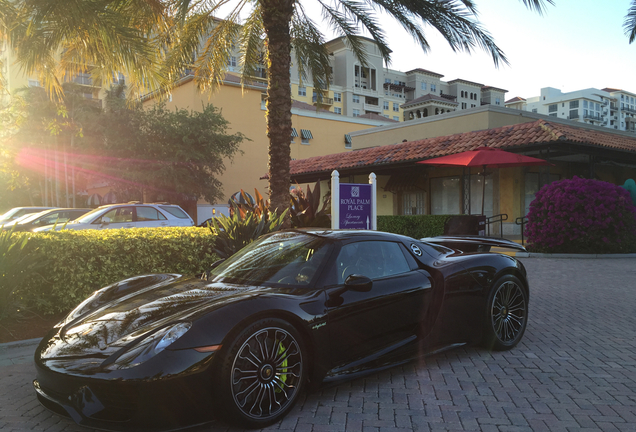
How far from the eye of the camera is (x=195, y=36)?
38.1 ft

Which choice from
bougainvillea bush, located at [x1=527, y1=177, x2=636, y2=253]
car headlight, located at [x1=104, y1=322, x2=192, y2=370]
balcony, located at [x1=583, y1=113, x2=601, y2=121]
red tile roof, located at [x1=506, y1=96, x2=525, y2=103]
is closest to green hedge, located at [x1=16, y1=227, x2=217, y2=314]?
car headlight, located at [x1=104, y1=322, x2=192, y2=370]

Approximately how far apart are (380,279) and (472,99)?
10537 cm

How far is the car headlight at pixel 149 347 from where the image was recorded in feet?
9.35

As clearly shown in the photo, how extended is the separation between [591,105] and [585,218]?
130 meters

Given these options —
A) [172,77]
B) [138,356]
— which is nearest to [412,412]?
[138,356]

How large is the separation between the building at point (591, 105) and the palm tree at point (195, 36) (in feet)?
390

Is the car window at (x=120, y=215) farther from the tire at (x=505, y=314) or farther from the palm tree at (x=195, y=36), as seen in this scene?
the tire at (x=505, y=314)

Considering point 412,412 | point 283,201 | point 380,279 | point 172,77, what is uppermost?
point 172,77

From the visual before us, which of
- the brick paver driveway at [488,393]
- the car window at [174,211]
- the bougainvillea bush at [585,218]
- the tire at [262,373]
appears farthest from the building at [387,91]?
the tire at [262,373]

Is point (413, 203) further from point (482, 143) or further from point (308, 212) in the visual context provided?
point (308, 212)

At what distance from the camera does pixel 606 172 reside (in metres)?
23.8

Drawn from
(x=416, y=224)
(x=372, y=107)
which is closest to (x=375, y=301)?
(x=416, y=224)

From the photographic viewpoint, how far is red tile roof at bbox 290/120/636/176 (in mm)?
15846

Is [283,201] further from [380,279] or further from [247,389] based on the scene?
[247,389]
